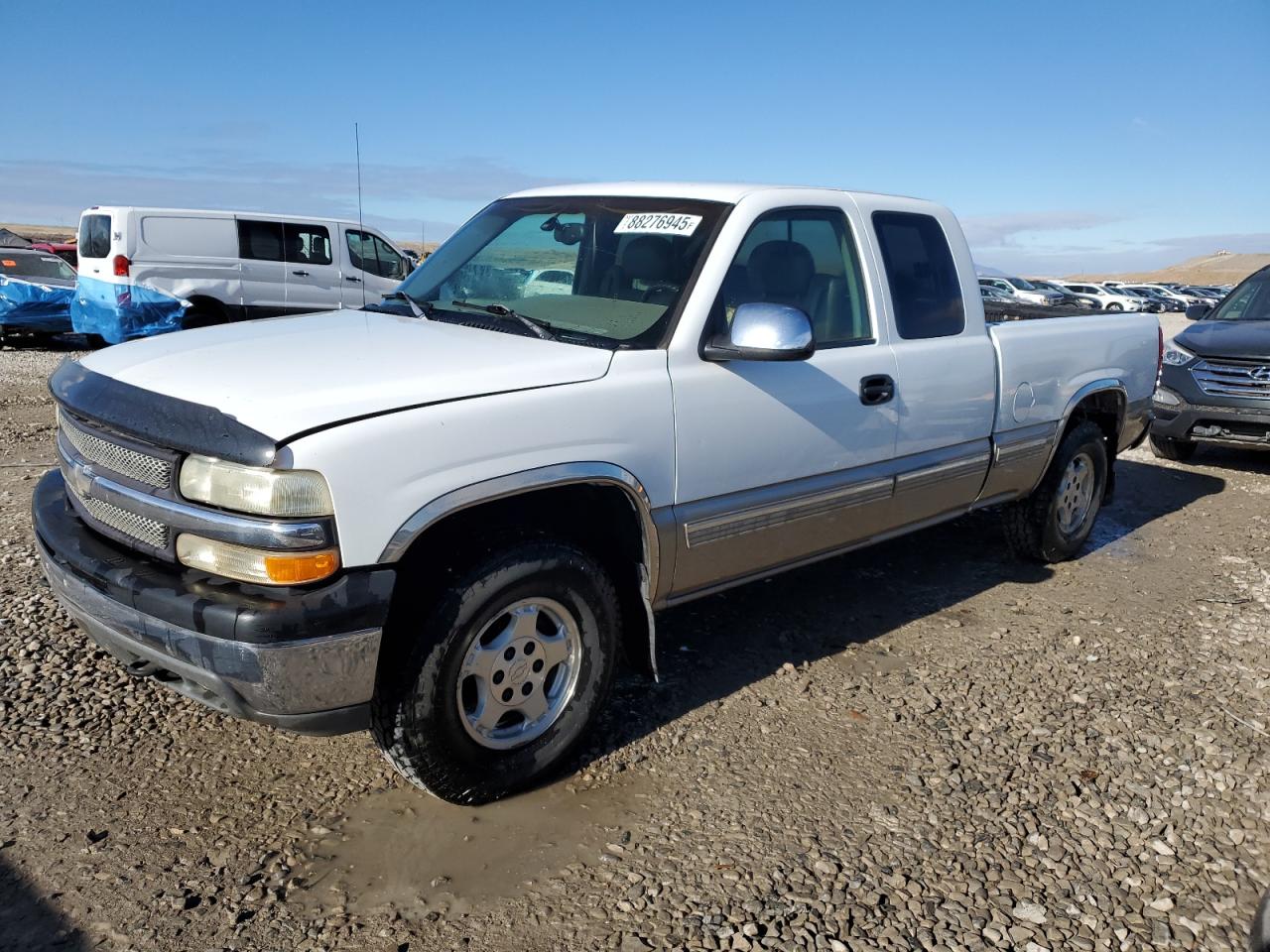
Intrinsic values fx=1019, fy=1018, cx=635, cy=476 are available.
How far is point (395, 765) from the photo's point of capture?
302 centimetres

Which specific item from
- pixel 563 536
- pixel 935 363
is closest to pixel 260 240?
pixel 935 363

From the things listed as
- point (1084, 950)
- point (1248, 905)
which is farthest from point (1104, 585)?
point (1084, 950)

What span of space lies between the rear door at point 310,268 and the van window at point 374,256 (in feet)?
1.43

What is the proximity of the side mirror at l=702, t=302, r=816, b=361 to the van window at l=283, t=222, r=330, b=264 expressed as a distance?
1384cm

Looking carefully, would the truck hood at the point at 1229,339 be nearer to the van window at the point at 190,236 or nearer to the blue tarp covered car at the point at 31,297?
→ the van window at the point at 190,236

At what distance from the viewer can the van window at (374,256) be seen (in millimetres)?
16562

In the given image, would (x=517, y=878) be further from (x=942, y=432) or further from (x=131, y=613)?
(x=942, y=432)

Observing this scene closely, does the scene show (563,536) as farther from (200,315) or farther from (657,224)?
(200,315)

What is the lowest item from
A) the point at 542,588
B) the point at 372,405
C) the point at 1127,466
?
the point at 1127,466

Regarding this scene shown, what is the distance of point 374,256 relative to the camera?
16.9 m

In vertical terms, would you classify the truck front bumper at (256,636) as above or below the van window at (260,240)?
Answer: below

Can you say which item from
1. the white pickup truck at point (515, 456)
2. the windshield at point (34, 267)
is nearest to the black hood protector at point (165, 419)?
the white pickup truck at point (515, 456)

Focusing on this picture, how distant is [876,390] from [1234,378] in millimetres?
5908

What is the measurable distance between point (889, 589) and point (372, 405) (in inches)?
135
